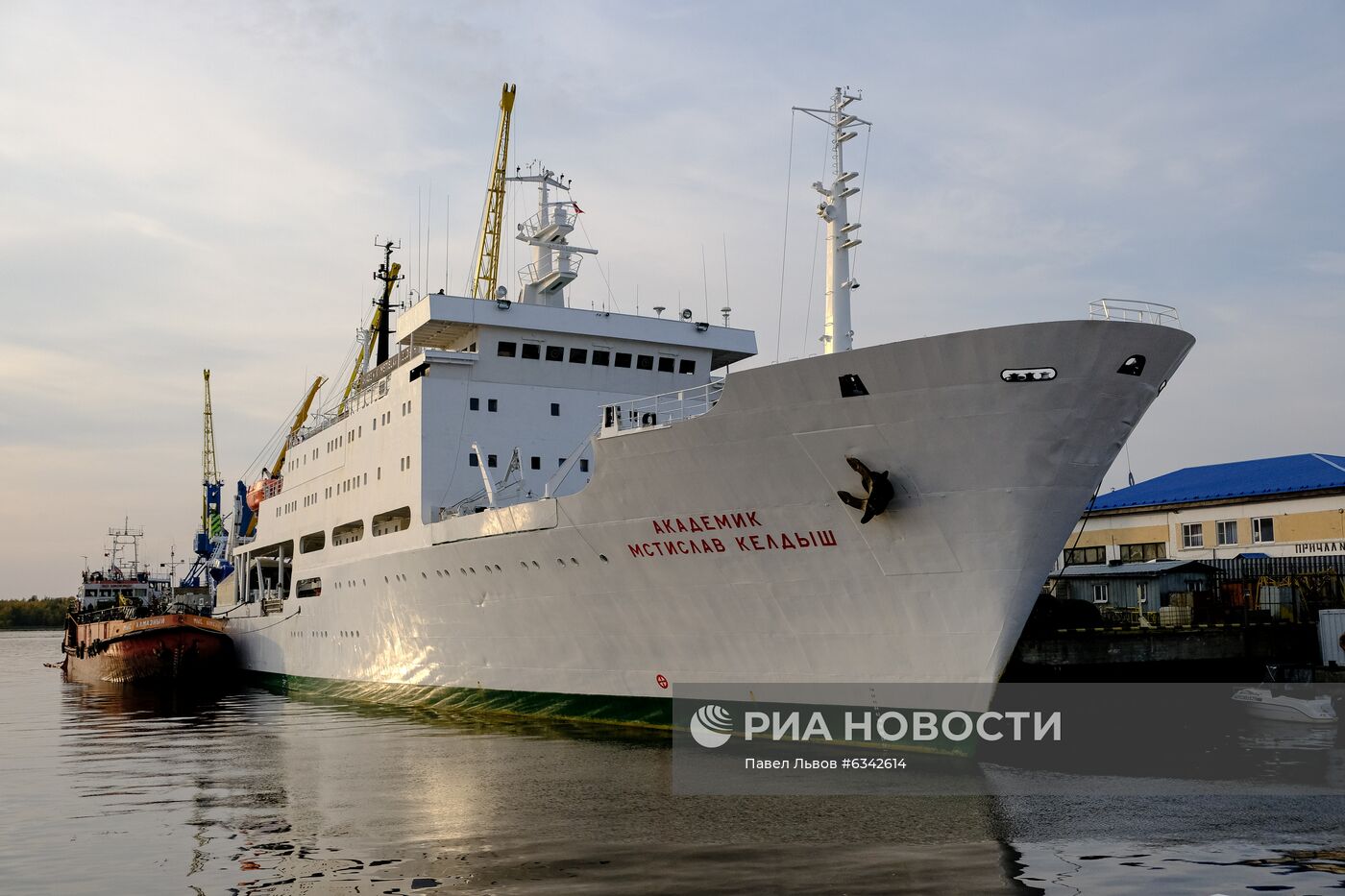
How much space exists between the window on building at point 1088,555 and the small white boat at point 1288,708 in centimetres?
1250

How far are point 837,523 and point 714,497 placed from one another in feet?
6.08

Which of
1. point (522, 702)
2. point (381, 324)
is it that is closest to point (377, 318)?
point (381, 324)

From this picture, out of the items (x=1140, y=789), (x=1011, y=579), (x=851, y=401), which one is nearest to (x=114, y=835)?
(x=851, y=401)

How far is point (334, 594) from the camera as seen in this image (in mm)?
26078

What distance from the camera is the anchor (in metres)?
12.9

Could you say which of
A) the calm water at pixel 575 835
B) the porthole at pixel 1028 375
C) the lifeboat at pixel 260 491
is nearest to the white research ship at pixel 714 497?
the porthole at pixel 1028 375

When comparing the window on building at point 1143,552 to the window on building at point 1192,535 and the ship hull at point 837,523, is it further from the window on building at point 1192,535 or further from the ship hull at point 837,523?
the ship hull at point 837,523

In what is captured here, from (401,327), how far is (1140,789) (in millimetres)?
17163

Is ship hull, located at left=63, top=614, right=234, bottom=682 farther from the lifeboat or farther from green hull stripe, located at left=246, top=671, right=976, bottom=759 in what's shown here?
green hull stripe, located at left=246, top=671, right=976, bottom=759

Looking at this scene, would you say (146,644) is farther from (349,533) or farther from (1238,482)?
(1238,482)

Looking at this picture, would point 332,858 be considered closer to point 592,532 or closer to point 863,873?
point 863,873

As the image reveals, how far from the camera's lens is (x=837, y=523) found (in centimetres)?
1348

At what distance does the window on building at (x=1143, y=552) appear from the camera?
31875 millimetres

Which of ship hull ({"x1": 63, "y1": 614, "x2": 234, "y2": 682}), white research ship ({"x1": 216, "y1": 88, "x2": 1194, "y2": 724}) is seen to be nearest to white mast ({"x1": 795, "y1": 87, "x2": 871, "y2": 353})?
white research ship ({"x1": 216, "y1": 88, "x2": 1194, "y2": 724})
